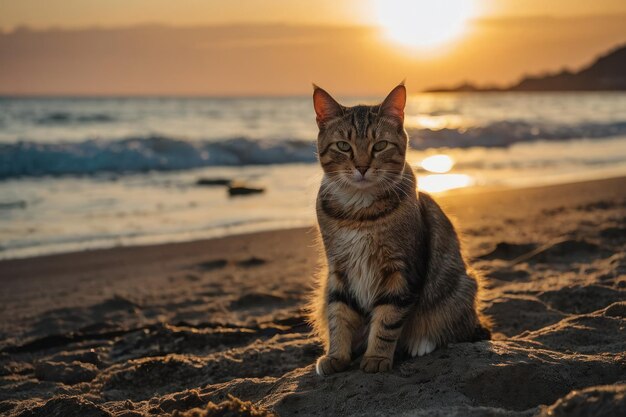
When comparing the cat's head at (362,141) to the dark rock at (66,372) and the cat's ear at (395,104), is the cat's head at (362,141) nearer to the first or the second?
the cat's ear at (395,104)

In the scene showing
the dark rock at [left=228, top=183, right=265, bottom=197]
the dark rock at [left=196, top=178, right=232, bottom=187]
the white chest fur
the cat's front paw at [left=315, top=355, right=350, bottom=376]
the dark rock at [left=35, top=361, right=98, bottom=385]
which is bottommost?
the dark rock at [left=35, top=361, right=98, bottom=385]

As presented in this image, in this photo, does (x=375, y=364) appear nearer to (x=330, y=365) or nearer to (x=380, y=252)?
(x=330, y=365)

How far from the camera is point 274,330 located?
15.8ft

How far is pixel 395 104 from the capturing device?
355 centimetres

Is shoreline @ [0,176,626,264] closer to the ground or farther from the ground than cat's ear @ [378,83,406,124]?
closer to the ground

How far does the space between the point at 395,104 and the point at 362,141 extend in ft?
0.91

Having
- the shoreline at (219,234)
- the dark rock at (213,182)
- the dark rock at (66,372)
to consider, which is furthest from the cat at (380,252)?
the dark rock at (213,182)

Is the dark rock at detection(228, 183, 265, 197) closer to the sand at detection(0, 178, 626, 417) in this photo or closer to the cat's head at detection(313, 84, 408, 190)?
the sand at detection(0, 178, 626, 417)

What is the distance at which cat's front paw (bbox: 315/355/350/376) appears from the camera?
3451 millimetres

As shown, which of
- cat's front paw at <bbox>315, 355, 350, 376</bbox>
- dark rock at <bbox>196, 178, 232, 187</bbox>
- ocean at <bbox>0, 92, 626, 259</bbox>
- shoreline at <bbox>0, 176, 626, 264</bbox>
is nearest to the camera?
cat's front paw at <bbox>315, 355, 350, 376</bbox>

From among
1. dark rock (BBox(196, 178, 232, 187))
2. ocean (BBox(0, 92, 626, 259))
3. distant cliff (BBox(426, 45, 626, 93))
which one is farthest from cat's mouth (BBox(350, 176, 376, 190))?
distant cliff (BBox(426, 45, 626, 93))

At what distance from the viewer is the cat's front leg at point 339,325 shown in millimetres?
3496

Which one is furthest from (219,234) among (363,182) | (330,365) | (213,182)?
(363,182)

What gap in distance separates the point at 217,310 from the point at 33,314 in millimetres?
1420
